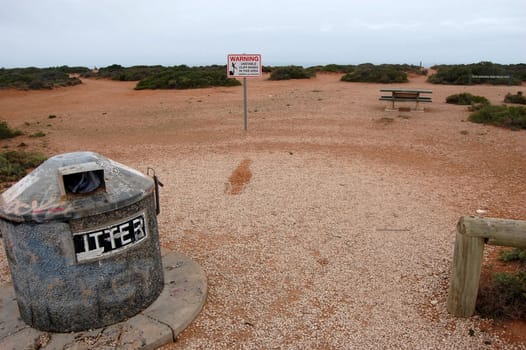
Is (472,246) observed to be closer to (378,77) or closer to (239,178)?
(239,178)

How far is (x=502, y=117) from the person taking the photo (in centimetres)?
1043

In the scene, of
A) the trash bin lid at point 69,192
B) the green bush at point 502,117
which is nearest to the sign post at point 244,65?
the green bush at point 502,117

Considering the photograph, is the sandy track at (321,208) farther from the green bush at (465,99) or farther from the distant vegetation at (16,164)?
the green bush at (465,99)

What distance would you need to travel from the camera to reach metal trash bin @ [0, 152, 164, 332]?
261 centimetres

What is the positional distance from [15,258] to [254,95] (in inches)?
609

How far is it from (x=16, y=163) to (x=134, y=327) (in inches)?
223

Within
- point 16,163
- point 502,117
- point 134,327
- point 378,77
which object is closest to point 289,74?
point 378,77

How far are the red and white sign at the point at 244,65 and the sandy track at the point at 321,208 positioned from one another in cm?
141

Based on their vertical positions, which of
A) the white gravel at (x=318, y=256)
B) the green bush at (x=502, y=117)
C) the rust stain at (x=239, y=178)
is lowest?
the white gravel at (x=318, y=256)

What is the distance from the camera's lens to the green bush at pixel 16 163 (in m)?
6.75

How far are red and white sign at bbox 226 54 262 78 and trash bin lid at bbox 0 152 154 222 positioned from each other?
7867mm

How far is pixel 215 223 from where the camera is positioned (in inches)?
200

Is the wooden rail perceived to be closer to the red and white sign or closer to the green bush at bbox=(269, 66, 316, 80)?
the red and white sign

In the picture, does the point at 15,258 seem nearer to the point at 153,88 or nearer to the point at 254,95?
the point at 254,95
